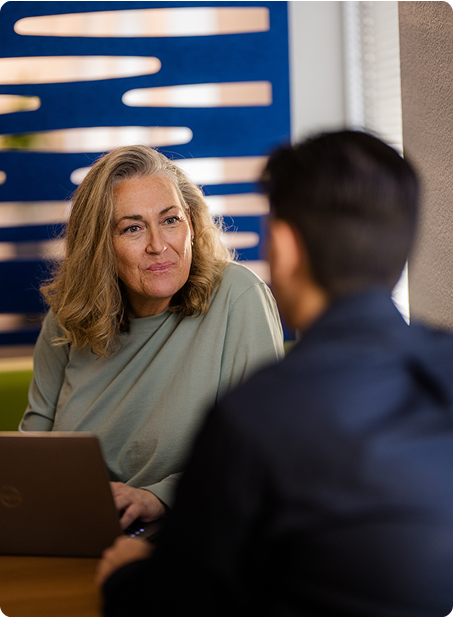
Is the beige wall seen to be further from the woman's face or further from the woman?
the woman's face

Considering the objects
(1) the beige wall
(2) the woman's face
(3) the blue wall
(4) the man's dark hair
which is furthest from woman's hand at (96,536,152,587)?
(3) the blue wall

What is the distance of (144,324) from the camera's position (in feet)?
5.77

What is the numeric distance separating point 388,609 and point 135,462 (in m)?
1.06

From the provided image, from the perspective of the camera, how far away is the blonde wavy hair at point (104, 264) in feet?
5.62

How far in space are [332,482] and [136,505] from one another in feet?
2.60

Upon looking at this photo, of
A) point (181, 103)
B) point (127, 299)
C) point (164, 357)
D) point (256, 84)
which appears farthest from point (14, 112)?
point (164, 357)

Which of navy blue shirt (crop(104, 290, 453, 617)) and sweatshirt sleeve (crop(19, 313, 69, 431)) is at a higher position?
navy blue shirt (crop(104, 290, 453, 617))

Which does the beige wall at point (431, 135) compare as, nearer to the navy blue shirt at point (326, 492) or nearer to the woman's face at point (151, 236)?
the woman's face at point (151, 236)

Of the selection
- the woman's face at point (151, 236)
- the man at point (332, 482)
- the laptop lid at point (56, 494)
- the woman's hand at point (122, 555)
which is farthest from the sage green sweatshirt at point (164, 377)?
the man at point (332, 482)

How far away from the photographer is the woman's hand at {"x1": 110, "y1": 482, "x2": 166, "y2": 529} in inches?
50.4

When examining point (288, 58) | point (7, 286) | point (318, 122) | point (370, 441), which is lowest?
point (7, 286)

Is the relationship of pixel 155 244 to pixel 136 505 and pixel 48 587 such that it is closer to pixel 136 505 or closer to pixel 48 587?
pixel 136 505

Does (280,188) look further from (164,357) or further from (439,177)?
(439,177)

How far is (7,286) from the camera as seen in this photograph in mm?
2830
